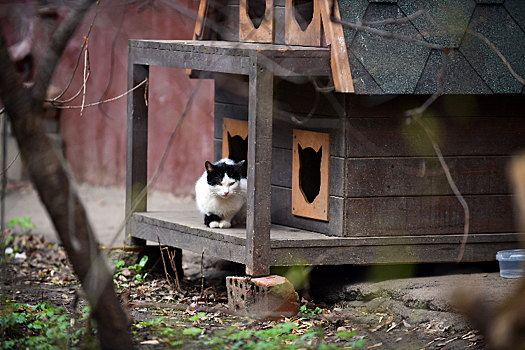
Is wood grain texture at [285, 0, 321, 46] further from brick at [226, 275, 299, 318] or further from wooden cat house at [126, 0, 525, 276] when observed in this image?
brick at [226, 275, 299, 318]

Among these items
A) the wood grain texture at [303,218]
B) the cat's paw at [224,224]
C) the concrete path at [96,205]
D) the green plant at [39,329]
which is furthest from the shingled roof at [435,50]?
the concrete path at [96,205]

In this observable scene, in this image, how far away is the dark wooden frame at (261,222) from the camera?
4.82 meters

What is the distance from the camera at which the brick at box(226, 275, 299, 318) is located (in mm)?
4844

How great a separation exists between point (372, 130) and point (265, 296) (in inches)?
58.7

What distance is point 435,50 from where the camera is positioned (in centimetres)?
501

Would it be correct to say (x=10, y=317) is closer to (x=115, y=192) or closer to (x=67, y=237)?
(x=67, y=237)

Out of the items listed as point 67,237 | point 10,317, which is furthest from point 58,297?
point 67,237

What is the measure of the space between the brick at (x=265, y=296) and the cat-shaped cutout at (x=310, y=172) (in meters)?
1.15

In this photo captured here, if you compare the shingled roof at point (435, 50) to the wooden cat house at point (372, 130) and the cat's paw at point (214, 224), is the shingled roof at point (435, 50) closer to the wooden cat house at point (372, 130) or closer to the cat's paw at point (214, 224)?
the wooden cat house at point (372, 130)

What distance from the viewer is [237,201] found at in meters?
5.52

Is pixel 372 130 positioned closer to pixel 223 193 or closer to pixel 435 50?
pixel 435 50

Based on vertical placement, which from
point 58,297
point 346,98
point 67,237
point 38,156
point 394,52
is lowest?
point 58,297

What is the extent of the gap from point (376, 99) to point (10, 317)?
9.73 ft

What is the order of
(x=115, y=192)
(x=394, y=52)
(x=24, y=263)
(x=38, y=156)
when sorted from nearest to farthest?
(x=38, y=156) < (x=394, y=52) < (x=24, y=263) < (x=115, y=192)
